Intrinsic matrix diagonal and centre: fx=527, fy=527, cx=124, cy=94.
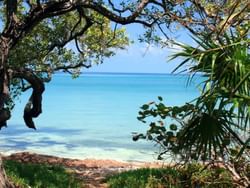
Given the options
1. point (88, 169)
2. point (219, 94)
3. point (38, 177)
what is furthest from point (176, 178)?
point (88, 169)

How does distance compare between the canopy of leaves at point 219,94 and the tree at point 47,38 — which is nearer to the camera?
the canopy of leaves at point 219,94

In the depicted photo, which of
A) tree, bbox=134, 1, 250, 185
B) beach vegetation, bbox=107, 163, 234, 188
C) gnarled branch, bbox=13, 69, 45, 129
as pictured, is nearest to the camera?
tree, bbox=134, 1, 250, 185

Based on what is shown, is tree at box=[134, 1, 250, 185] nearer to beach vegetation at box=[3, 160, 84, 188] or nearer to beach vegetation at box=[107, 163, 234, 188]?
beach vegetation at box=[107, 163, 234, 188]

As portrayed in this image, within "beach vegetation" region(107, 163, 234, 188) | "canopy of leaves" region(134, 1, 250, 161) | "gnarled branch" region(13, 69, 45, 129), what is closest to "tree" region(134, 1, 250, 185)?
"canopy of leaves" region(134, 1, 250, 161)

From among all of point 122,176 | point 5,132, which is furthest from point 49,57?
point 5,132

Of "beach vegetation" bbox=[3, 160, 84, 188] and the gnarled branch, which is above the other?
the gnarled branch

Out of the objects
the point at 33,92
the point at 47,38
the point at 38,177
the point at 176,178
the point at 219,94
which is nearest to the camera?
the point at 219,94

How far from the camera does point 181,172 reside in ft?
29.1

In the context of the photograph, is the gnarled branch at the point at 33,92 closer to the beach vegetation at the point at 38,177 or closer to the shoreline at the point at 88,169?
the beach vegetation at the point at 38,177

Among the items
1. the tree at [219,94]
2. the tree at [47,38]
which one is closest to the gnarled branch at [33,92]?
the tree at [47,38]

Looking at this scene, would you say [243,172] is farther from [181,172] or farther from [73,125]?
[73,125]

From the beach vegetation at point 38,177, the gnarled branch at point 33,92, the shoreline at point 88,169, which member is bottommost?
the shoreline at point 88,169

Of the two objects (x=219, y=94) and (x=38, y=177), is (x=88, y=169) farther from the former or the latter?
(x=219, y=94)

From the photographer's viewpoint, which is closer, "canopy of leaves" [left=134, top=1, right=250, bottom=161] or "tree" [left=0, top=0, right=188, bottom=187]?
"canopy of leaves" [left=134, top=1, right=250, bottom=161]
